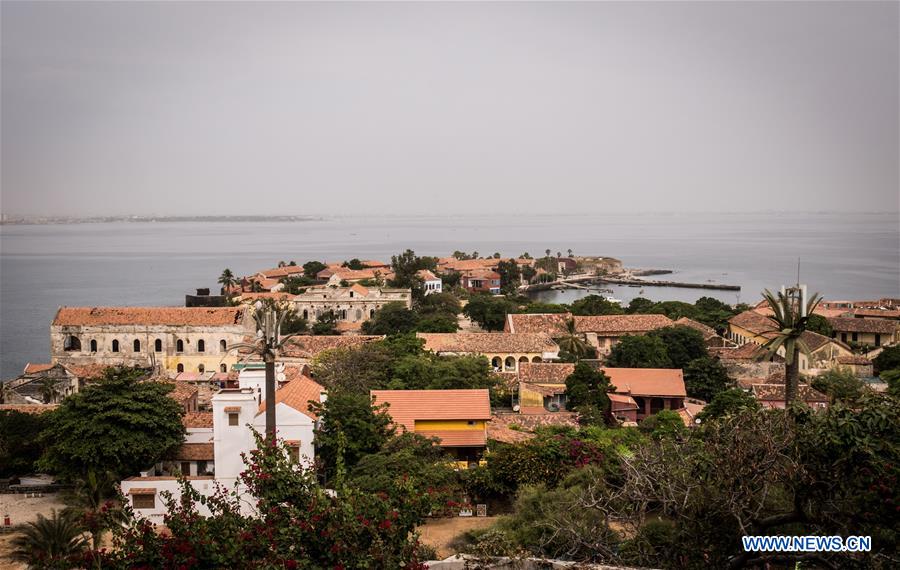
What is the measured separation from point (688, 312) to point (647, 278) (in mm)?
59590

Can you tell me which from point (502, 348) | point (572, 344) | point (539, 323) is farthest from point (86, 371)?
point (539, 323)

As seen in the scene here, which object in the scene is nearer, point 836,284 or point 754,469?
point 754,469

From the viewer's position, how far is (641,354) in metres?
33.9

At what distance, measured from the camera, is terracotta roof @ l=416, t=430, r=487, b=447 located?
20.8 metres

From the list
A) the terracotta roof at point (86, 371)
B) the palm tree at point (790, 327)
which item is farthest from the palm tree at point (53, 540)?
the terracotta roof at point (86, 371)

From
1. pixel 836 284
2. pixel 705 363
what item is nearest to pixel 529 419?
pixel 705 363

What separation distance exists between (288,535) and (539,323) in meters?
33.5

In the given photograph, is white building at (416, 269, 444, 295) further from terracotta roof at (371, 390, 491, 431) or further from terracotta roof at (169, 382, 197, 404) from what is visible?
terracotta roof at (371, 390, 491, 431)

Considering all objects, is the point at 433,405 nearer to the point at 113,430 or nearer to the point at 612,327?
the point at 113,430

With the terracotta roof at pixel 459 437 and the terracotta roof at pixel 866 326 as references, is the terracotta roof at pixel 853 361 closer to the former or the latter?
the terracotta roof at pixel 866 326

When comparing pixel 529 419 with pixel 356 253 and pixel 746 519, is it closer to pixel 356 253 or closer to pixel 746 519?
pixel 746 519

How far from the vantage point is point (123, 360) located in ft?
→ 126

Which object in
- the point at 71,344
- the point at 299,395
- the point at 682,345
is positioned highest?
the point at 299,395

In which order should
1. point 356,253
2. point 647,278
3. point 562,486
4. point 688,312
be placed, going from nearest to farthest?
point 562,486 → point 688,312 → point 647,278 → point 356,253
